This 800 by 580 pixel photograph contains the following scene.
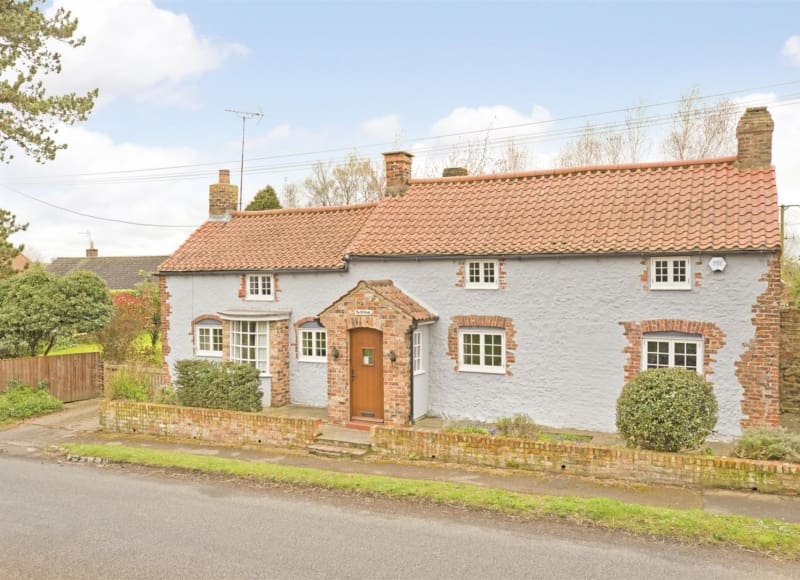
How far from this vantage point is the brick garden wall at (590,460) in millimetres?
11219

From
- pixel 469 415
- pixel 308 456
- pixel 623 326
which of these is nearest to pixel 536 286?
pixel 623 326

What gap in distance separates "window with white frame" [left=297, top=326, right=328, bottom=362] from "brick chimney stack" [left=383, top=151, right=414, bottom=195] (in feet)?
17.3

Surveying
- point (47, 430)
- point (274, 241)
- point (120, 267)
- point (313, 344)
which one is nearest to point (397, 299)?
point (313, 344)

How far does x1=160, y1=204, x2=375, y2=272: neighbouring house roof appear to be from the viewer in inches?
819

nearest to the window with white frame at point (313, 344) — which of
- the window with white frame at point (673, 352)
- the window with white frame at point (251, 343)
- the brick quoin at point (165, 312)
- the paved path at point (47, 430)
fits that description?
the window with white frame at point (251, 343)

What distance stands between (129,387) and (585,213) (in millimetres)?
15896

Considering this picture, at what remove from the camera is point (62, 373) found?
2308 cm

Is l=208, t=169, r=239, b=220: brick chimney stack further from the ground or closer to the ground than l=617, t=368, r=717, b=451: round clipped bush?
further from the ground

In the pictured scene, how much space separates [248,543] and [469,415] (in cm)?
956

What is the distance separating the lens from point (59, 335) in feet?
76.5

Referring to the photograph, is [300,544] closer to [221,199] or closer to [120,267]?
[221,199]

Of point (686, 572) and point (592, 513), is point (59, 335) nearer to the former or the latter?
point (592, 513)

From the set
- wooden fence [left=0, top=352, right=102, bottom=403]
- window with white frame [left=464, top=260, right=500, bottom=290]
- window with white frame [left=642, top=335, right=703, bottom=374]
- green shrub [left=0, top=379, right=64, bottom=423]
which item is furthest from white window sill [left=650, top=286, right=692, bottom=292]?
wooden fence [left=0, top=352, right=102, bottom=403]

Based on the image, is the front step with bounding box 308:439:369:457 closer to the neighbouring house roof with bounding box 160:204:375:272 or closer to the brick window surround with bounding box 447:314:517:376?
the brick window surround with bounding box 447:314:517:376
